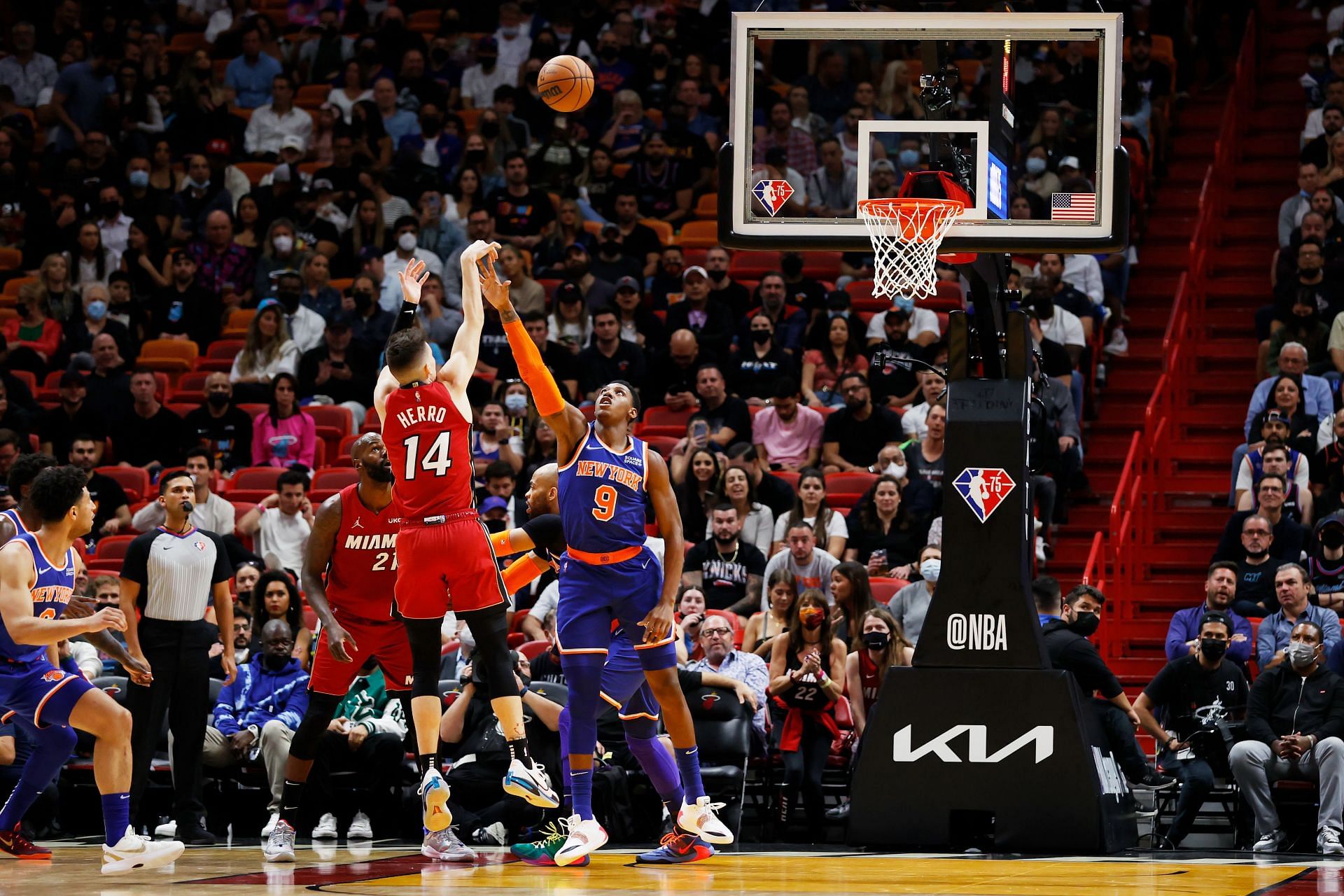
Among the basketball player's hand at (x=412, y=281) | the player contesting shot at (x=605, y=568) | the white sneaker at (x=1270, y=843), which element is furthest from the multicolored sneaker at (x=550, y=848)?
the white sneaker at (x=1270, y=843)

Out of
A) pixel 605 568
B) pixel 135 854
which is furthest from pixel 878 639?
pixel 135 854

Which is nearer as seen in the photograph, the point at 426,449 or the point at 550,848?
the point at 426,449

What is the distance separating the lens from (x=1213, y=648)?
11461mm

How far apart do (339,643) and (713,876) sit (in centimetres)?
233

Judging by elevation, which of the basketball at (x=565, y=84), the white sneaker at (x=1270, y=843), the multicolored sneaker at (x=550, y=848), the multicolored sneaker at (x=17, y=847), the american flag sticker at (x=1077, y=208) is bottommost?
the white sneaker at (x=1270, y=843)

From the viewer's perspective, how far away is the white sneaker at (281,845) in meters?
9.02

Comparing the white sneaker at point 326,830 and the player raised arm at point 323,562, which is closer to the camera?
the player raised arm at point 323,562

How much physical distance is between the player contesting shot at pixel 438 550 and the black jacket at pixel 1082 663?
3582mm

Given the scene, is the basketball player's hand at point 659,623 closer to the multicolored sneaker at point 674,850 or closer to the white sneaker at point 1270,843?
the multicolored sneaker at point 674,850

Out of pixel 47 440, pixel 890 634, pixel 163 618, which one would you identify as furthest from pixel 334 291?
pixel 890 634

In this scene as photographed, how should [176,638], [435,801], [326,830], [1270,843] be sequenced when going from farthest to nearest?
1. [176,638]
2. [326,830]
3. [1270,843]
4. [435,801]

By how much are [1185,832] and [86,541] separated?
981 cm

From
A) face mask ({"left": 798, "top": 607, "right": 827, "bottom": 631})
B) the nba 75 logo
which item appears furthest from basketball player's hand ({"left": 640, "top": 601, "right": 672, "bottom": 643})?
face mask ({"left": 798, "top": 607, "right": 827, "bottom": 631})

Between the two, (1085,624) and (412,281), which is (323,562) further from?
(1085,624)
